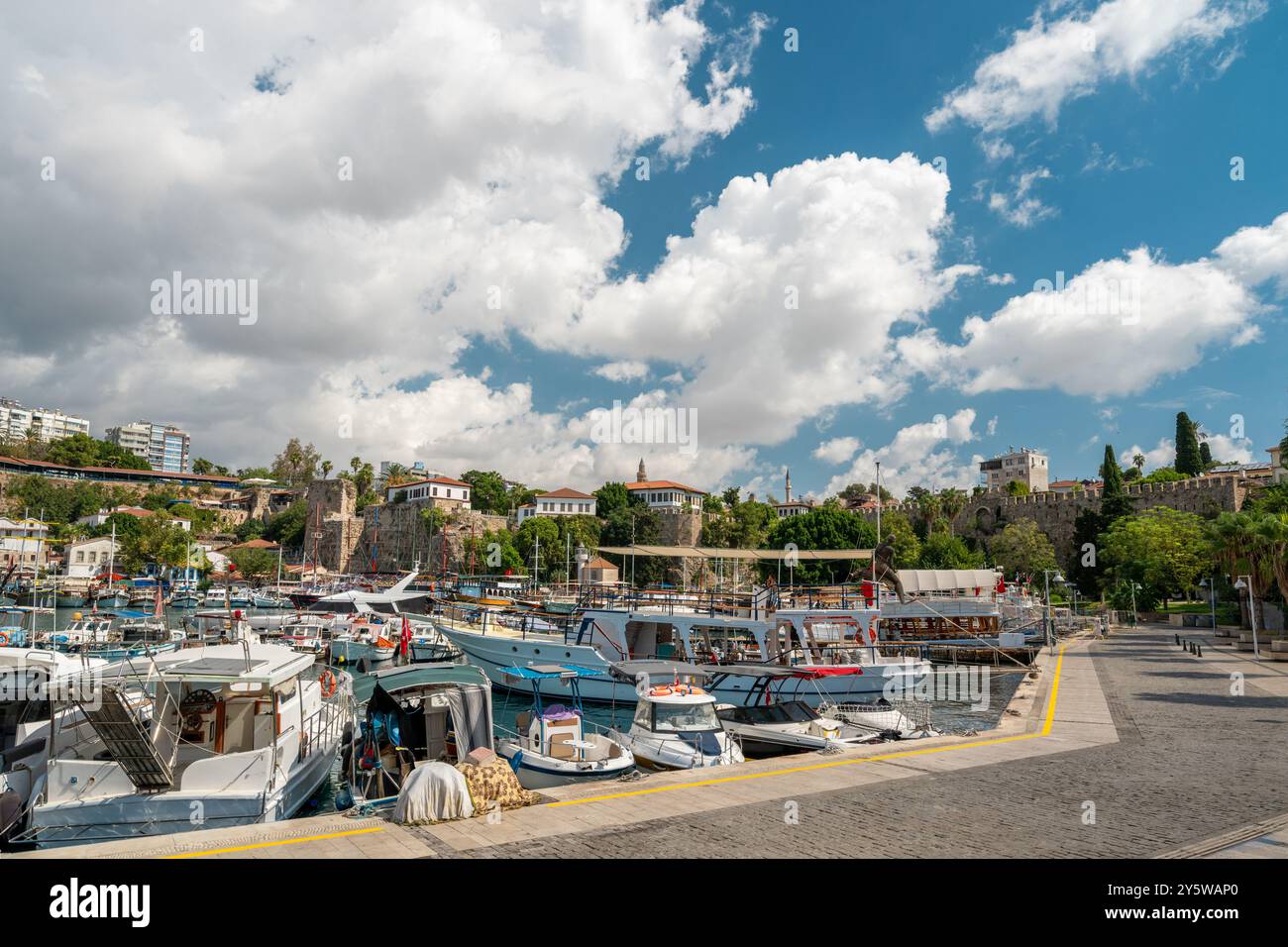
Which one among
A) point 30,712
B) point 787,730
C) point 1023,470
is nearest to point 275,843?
point 30,712

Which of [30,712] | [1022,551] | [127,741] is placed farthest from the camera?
[1022,551]

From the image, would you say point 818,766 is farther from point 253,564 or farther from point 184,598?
point 253,564

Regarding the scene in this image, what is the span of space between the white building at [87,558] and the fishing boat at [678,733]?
314ft

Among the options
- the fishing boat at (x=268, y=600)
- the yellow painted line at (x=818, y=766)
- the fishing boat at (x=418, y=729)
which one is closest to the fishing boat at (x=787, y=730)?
the yellow painted line at (x=818, y=766)

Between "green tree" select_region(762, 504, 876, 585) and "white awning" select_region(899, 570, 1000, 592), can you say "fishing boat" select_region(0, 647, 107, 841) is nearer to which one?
"white awning" select_region(899, 570, 1000, 592)

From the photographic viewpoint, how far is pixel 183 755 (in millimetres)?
12562

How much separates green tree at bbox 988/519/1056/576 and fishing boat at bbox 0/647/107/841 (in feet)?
253

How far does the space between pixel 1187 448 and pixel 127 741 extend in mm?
109686

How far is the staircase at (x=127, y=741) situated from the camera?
1034cm

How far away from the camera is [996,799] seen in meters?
9.52
